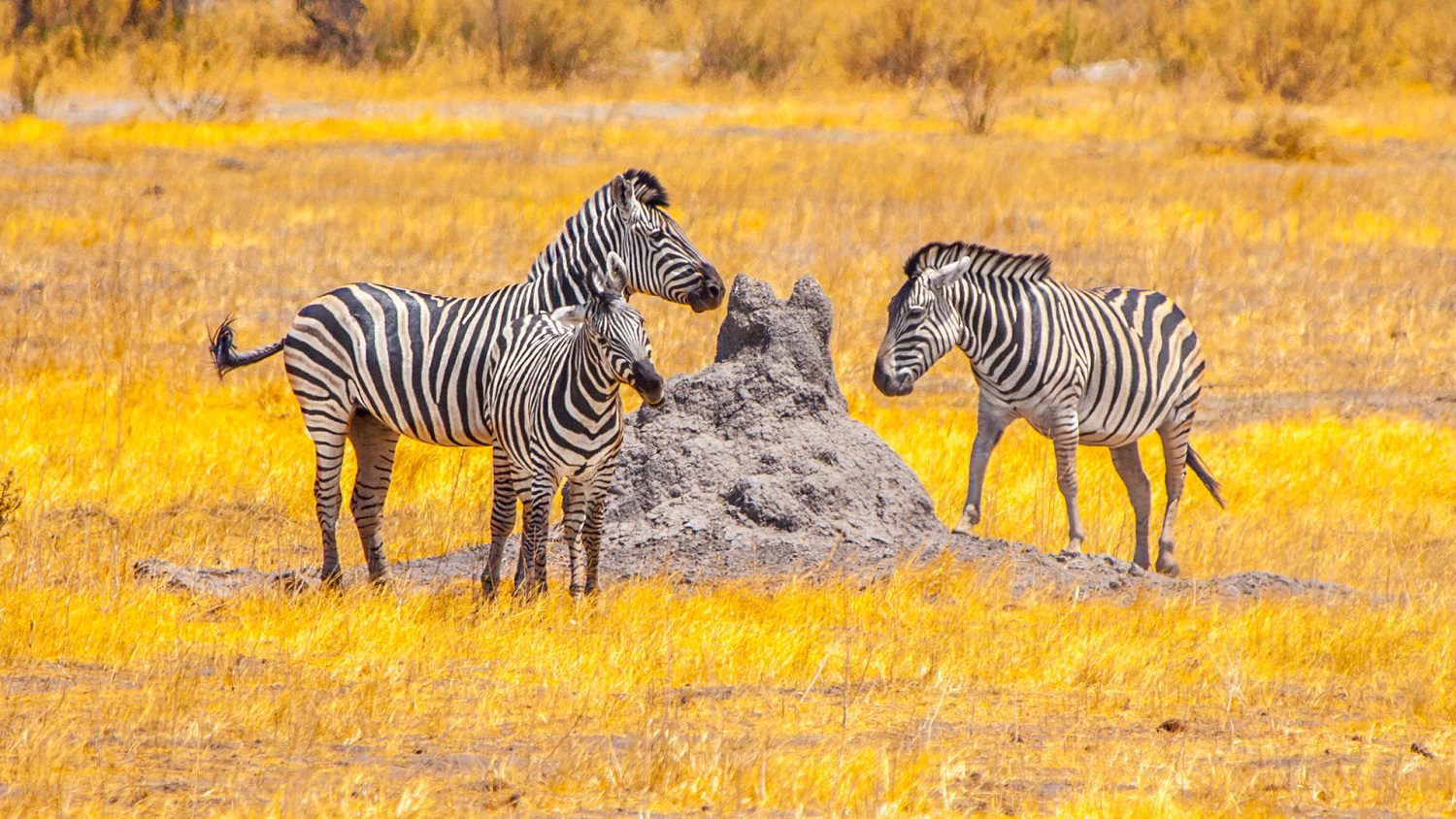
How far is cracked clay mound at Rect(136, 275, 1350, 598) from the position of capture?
809 cm

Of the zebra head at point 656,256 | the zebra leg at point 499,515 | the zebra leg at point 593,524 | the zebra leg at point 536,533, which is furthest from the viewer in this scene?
the zebra head at point 656,256

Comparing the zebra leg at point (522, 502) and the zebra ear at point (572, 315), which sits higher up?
the zebra ear at point (572, 315)

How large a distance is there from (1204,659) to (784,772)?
2.53 metres

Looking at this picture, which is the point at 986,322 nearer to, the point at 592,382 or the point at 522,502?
the point at 592,382

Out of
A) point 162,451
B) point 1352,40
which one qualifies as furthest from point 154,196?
point 1352,40

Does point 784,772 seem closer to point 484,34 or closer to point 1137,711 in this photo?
point 1137,711

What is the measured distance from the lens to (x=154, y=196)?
20.1m

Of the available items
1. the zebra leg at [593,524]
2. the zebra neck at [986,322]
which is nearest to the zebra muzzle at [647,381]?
the zebra leg at [593,524]

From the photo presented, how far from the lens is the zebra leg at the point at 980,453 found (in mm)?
8844

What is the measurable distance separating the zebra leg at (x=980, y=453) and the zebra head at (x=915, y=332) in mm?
560

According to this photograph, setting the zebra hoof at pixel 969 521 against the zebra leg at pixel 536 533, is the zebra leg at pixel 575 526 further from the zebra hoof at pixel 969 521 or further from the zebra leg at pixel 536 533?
the zebra hoof at pixel 969 521

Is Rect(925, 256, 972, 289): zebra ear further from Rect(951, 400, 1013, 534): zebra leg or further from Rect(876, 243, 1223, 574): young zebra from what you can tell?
Rect(951, 400, 1013, 534): zebra leg

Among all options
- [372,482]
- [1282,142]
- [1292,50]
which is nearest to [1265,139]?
[1282,142]

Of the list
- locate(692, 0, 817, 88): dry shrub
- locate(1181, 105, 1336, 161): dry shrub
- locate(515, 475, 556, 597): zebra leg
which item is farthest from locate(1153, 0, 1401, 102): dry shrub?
locate(515, 475, 556, 597): zebra leg
